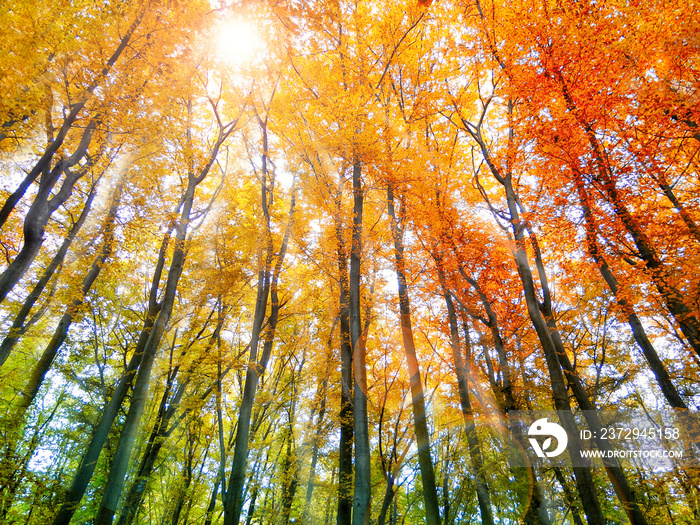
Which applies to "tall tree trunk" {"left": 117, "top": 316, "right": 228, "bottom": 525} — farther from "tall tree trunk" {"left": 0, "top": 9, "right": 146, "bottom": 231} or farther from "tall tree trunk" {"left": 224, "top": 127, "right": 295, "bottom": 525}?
"tall tree trunk" {"left": 0, "top": 9, "right": 146, "bottom": 231}

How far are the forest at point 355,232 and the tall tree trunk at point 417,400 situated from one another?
0.06 metres

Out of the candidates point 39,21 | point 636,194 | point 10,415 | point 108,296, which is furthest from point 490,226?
point 10,415

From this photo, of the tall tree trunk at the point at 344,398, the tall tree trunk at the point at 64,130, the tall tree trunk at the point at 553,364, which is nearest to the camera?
the tall tree trunk at the point at 553,364

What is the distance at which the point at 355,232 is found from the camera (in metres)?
7.37

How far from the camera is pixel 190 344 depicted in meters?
9.28

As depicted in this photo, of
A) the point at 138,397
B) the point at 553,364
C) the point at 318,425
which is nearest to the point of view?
the point at 553,364

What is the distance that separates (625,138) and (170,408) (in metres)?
13.2

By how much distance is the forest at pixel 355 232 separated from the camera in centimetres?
591

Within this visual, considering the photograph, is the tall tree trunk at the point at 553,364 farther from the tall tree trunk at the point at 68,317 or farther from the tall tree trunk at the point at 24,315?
the tall tree trunk at the point at 68,317

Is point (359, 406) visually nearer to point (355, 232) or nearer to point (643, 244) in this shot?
point (355, 232)

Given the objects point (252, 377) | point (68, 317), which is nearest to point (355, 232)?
point (252, 377)

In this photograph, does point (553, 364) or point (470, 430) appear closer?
point (553, 364)

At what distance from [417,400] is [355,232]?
4169mm

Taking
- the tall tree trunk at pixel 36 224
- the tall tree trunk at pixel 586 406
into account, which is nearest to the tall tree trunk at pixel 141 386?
the tall tree trunk at pixel 36 224
